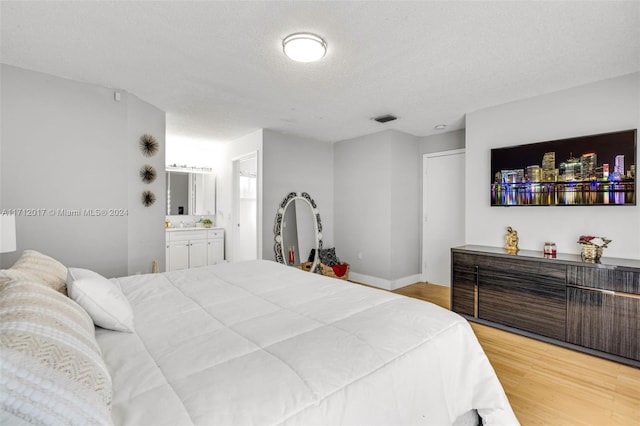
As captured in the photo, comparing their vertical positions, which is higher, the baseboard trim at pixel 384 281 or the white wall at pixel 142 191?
the white wall at pixel 142 191

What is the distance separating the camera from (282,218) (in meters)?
4.91

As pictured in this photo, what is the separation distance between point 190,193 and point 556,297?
19.6 feet

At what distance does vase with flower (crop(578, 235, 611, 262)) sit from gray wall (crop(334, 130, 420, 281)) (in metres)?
2.34

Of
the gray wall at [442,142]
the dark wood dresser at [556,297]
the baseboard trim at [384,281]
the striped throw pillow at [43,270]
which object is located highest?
the gray wall at [442,142]

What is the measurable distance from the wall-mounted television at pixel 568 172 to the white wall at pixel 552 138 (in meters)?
0.12

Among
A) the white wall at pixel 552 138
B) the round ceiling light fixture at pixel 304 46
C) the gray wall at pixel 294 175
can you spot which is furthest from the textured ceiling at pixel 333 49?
the gray wall at pixel 294 175

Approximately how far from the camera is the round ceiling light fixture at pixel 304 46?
2.12 metres

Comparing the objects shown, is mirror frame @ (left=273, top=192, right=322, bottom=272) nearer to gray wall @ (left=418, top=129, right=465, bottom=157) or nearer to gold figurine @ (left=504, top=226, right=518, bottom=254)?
gray wall @ (left=418, top=129, right=465, bottom=157)

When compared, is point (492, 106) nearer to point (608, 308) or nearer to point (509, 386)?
point (608, 308)

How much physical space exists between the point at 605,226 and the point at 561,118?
1.17 m

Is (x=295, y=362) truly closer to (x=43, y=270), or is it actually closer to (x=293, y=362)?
(x=293, y=362)

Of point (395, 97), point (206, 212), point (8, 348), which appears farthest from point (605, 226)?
point (206, 212)

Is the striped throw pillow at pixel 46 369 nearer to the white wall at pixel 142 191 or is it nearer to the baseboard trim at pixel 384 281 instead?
the white wall at pixel 142 191

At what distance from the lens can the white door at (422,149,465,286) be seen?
180 inches
